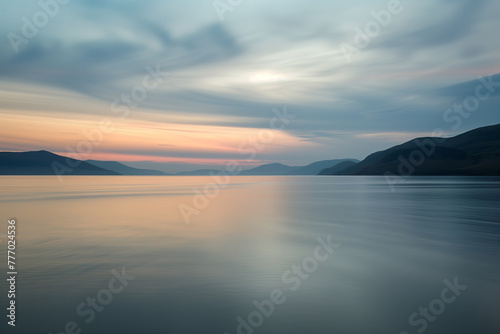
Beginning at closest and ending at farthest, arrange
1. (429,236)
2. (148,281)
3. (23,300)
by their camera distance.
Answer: (23,300), (148,281), (429,236)

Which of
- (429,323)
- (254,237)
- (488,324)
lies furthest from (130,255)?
(488,324)

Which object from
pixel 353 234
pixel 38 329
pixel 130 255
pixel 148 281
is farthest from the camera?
pixel 353 234

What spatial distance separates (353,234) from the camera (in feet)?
74.2

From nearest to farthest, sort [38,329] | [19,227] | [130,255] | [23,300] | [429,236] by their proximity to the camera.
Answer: [38,329]
[23,300]
[130,255]
[429,236]
[19,227]

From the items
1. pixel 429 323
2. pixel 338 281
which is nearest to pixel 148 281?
pixel 338 281

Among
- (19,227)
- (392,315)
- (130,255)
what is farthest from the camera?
(19,227)

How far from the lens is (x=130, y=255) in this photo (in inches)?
632

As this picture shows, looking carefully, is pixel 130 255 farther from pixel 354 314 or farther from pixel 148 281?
pixel 354 314

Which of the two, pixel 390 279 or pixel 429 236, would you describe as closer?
pixel 390 279

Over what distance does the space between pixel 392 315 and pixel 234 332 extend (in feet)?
13.4

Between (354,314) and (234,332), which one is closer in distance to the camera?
(234,332)

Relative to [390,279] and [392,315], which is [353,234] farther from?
[392,315]

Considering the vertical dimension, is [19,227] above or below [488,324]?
above

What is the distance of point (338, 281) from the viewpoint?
12.0 meters
